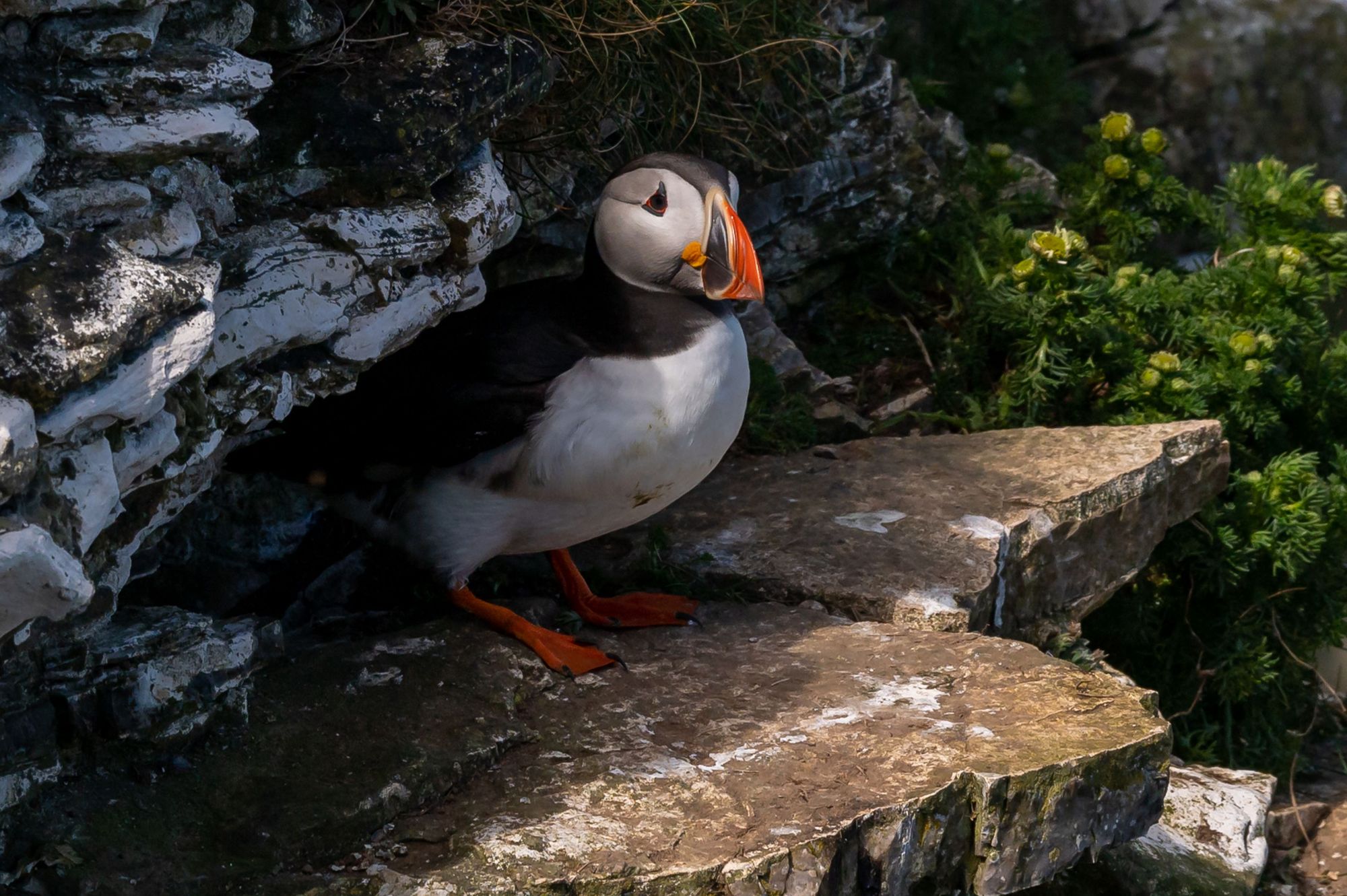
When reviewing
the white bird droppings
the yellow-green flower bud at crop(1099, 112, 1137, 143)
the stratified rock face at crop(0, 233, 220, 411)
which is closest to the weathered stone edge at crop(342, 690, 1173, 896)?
the stratified rock face at crop(0, 233, 220, 411)

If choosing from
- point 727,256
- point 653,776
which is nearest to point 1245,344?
point 727,256

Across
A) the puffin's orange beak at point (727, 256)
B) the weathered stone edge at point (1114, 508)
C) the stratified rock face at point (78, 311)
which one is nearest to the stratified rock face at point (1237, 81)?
the weathered stone edge at point (1114, 508)

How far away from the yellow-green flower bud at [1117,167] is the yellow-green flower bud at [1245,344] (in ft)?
2.93

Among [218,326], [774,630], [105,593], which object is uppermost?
[218,326]

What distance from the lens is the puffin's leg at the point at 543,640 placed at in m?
3.40

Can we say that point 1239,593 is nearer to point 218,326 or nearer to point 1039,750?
point 1039,750

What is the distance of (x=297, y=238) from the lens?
3057 millimetres

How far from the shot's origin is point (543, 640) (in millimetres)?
3459

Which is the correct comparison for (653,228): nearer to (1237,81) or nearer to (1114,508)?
(1114,508)

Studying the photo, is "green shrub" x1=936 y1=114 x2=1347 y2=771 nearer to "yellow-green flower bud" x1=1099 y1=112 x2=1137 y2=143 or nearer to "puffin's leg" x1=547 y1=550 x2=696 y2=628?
"yellow-green flower bud" x1=1099 y1=112 x2=1137 y2=143

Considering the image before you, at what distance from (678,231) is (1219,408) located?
240 cm

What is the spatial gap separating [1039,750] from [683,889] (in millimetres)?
866

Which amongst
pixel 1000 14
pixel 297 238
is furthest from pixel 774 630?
pixel 1000 14

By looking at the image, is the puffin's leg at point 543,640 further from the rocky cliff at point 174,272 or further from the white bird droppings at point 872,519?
the white bird droppings at point 872,519
